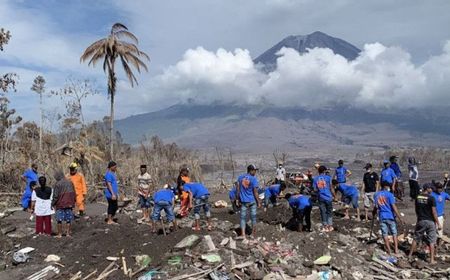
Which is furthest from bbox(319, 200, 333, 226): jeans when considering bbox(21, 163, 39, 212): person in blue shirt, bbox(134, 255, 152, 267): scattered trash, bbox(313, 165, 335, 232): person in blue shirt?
bbox(21, 163, 39, 212): person in blue shirt

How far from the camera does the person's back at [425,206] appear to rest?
1123 centimetres

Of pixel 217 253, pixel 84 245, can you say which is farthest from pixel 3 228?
pixel 217 253

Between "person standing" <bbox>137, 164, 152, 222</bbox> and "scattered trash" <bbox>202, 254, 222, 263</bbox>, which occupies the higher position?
"person standing" <bbox>137, 164, 152, 222</bbox>

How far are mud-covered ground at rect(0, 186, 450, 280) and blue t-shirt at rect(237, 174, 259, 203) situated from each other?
1.00 metres

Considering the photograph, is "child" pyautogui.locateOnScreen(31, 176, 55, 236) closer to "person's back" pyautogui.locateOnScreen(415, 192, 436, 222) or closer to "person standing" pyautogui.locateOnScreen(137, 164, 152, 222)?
"person standing" pyautogui.locateOnScreen(137, 164, 152, 222)

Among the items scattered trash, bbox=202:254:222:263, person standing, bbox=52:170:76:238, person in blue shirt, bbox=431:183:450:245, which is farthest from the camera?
person standing, bbox=52:170:76:238

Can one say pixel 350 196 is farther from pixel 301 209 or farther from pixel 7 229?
pixel 7 229

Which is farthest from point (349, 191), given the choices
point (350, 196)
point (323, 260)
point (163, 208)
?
point (163, 208)

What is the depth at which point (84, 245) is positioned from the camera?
11.8 m

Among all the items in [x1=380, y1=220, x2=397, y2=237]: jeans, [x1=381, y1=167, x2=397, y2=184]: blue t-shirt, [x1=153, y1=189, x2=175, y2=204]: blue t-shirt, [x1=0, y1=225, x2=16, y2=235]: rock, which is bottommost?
[x1=0, y1=225, x2=16, y2=235]: rock

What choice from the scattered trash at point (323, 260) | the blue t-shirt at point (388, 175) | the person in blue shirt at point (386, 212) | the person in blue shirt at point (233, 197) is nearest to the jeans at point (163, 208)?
the person in blue shirt at point (233, 197)

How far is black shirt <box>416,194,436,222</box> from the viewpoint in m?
11.2

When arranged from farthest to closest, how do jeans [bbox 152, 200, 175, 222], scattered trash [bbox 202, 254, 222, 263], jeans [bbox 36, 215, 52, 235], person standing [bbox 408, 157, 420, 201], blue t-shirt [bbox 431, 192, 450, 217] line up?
A: person standing [bbox 408, 157, 420, 201] → jeans [bbox 36, 215, 52, 235] → jeans [bbox 152, 200, 175, 222] → blue t-shirt [bbox 431, 192, 450, 217] → scattered trash [bbox 202, 254, 222, 263]

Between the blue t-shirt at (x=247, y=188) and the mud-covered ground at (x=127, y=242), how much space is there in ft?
3.29
